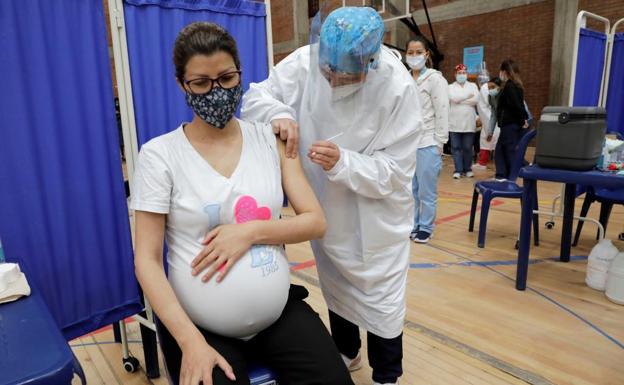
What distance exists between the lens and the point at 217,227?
1.08 meters

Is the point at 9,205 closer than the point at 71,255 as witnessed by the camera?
Yes

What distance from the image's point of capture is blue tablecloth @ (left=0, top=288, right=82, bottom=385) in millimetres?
684

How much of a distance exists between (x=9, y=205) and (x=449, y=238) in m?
3.00

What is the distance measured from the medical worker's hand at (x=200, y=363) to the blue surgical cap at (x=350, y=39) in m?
0.78

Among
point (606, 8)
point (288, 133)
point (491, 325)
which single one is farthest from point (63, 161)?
point (606, 8)

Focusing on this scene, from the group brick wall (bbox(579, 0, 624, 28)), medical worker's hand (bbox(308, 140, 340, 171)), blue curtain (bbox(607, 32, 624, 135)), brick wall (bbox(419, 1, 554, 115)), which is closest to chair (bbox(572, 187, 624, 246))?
blue curtain (bbox(607, 32, 624, 135))

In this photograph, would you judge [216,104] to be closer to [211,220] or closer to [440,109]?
[211,220]

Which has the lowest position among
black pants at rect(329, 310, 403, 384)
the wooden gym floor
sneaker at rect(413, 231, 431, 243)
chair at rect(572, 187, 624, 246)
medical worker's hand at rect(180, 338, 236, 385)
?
the wooden gym floor

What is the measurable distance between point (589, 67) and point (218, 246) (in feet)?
11.8

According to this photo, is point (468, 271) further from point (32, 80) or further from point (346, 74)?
point (32, 80)

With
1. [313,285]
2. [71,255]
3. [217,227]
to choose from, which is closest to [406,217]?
[217,227]

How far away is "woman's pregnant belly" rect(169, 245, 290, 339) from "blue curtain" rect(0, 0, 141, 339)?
519 mm

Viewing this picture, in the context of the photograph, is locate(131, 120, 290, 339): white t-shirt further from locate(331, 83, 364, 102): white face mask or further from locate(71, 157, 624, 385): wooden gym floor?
locate(71, 157, 624, 385): wooden gym floor

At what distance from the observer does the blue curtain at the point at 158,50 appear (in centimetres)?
157
